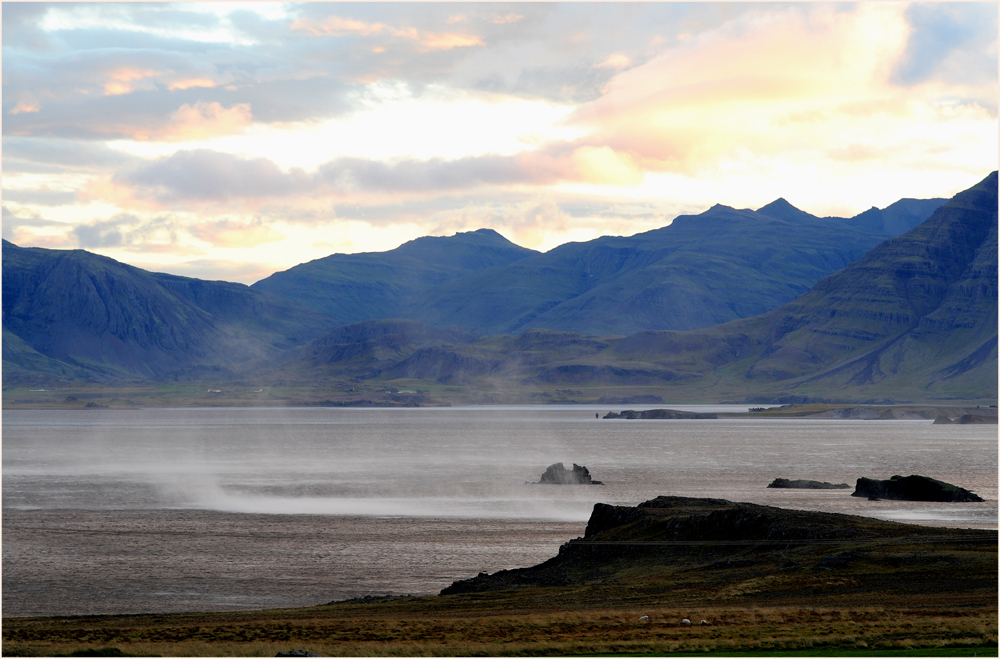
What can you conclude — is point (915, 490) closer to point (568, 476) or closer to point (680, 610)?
point (568, 476)

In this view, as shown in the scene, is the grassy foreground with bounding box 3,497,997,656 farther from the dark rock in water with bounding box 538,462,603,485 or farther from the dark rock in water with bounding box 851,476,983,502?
the dark rock in water with bounding box 538,462,603,485

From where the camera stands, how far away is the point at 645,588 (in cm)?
4484

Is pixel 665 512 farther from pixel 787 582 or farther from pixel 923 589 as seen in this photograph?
pixel 923 589

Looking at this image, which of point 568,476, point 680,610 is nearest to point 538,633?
point 680,610

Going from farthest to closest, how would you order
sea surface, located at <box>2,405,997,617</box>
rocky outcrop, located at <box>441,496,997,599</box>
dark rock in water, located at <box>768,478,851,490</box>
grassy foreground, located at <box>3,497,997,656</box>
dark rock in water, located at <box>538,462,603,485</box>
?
1. dark rock in water, located at <box>538,462,603,485</box>
2. dark rock in water, located at <box>768,478,851,490</box>
3. sea surface, located at <box>2,405,997,617</box>
4. rocky outcrop, located at <box>441,496,997,599</box>
5. grassy foreground, located at <box>3,497,997,656</box>

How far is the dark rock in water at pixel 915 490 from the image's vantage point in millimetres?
93438

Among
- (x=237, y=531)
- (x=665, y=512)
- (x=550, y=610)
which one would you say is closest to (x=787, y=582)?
(x=550, y=610)

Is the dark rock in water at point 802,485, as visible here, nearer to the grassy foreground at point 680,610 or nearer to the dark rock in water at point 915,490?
the dark rock in water at point 915,490

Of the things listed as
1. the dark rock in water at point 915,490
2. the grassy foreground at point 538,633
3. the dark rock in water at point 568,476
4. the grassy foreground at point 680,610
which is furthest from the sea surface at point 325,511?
the grassy foreground at point 538,633

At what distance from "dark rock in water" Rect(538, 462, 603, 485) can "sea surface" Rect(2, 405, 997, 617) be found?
2253mm

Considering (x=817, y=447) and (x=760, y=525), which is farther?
(x=817, y=447)

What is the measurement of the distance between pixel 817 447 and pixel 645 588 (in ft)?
519

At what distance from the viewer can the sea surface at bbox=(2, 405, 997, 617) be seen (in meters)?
53.5

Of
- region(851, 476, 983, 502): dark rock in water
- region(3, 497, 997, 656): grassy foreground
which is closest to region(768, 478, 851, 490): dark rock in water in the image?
region(851, 476, 983, 502): dark rock in water
